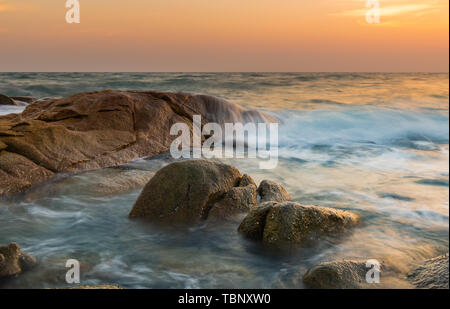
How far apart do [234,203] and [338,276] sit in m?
1.75

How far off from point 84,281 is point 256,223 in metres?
1.76

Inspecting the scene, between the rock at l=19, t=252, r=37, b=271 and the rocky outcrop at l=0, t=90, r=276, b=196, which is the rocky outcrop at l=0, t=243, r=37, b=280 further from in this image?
the rocky outcrop at l=0, t=90, r=276, b=196

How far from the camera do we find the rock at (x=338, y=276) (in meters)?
3.13

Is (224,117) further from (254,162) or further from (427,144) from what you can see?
(427,144)

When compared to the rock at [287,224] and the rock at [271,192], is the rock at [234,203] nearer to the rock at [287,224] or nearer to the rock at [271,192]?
the rock at [271,192]

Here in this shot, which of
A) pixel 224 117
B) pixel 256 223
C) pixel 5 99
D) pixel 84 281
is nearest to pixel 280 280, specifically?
pixel 256 223

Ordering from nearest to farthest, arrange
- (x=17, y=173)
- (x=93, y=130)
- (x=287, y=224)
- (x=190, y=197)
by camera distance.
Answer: (x=287, y=224) < (x=190, y=197) < (x=17, y=173) < (x=93, y=130)

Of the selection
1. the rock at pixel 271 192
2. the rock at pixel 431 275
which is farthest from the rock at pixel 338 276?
the rock at pixel 271 192

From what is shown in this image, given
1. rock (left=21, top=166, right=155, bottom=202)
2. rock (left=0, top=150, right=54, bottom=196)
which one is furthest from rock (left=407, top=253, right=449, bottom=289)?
rock (left=0, top=150, right=54, bottom=196)

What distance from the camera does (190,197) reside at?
4547 mm

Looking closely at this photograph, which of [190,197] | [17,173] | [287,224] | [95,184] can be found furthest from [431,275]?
[17,173]

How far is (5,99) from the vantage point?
1373 cm

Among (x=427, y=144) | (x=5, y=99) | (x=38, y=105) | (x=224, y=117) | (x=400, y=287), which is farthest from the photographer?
(x=5, y=99)

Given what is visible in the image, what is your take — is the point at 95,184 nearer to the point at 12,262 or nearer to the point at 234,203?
the point at 234,203
